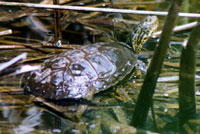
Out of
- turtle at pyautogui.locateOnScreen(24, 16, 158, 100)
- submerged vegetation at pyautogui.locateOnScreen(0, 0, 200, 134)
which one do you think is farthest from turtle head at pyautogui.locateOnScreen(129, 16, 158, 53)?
turtle at pyautogui.locateOnScreen(24, 16, 158, 100)

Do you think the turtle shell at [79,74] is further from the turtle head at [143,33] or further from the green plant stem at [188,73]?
the green plant stem at [188,73]

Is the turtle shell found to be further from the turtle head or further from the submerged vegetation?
the turtle head

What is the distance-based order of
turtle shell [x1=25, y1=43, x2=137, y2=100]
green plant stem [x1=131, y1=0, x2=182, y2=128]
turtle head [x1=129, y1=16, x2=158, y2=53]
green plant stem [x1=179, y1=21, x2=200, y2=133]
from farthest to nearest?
turtle head [x1=129, y1=16, x2=158, y2=53] → turtle shell [x1=25, y1=43, x2=137, y2=100] → green plant stem [x1=179, y1=21, x2=200, y2=133] → green plant stem [x1=131, y1=0, x2=182, y2=128]

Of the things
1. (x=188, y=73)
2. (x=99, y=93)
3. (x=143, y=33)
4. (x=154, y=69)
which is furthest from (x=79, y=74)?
(x=143, y=33)

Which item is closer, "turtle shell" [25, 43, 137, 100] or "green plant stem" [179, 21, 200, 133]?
"green plant stem" [179, 21, 200, 133]

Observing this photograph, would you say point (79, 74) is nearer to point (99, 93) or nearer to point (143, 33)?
point (99, 93)

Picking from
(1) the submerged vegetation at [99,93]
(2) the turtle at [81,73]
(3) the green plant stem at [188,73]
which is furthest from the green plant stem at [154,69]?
(2) the turtle at [81,73]

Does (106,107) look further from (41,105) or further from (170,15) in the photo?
(170,15)
